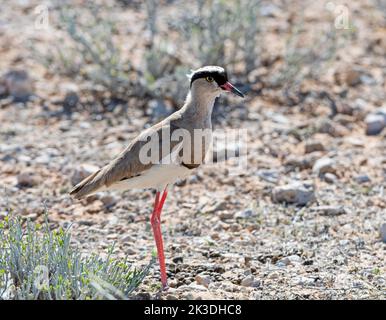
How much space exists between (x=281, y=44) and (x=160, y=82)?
6.73 ft

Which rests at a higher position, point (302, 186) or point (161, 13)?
point (161, 13)

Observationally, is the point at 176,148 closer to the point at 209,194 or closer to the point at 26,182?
the point at 209,194

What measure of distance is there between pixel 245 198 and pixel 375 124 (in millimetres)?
2098

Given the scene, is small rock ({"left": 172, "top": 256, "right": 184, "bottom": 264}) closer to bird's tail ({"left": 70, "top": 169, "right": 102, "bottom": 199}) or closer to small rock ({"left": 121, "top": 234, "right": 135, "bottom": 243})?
small rock ({"left": 121, "top": 234, "right": 135, "bottom": 243})

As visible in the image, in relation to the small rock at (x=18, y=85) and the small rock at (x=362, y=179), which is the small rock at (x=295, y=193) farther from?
the small rock at (x=18, y=85)

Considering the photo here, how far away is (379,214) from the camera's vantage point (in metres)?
6.45

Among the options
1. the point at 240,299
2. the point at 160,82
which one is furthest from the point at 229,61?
the point at 240,299

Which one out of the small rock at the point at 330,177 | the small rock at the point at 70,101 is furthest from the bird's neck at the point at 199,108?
the small rock at the point at 70,101

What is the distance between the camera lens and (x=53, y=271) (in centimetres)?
478

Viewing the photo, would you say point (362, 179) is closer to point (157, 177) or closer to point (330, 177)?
point (330, 177)

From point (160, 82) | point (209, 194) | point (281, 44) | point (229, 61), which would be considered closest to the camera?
point (209, 194)

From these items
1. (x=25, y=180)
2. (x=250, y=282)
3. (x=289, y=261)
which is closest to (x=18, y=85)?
(x=25, y=180)

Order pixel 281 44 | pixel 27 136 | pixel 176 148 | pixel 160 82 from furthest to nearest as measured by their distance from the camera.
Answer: pixel 281 44
pixel 160 82
pixel 27 136
pixel 176 148

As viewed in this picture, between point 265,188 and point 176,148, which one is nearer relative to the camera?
point 176,148
